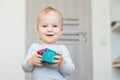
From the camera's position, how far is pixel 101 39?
347cm

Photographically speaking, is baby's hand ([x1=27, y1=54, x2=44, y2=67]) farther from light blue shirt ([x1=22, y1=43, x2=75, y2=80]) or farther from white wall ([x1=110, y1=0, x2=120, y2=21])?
white wall ([x1=110, y1=0, x2=120, y2=21])

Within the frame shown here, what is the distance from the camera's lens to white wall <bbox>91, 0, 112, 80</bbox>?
3.43 meters

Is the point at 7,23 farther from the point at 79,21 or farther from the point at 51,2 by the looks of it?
the point at 79,21

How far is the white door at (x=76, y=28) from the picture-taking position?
3.35 metres

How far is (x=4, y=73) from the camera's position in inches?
129

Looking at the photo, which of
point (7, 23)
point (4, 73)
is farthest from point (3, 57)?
point (7, 23)

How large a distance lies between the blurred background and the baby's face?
2071 millimetres

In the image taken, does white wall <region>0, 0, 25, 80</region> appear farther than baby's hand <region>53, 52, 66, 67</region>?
Yes

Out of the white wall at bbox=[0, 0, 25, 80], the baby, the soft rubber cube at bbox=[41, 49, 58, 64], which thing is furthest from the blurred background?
the soft rubber cube at bbox=[41, 49, 58, 64]

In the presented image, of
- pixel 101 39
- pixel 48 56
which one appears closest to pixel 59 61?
pixel 48 56

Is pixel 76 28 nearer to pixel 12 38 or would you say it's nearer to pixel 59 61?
pixel 12 38

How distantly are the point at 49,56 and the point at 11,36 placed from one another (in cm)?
228

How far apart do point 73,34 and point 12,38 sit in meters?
0.70

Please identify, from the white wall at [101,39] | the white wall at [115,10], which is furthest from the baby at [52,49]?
the white wall at [101,39]
